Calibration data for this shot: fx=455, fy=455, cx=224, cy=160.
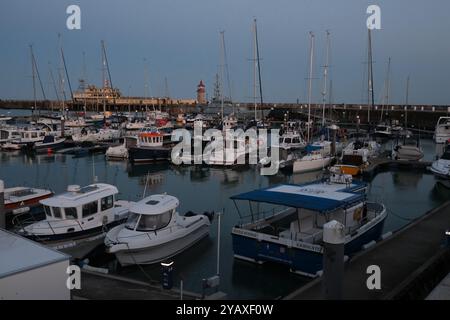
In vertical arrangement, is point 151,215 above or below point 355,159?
above

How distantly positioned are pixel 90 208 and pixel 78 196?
522 millimetres

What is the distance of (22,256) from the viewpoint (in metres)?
7.43

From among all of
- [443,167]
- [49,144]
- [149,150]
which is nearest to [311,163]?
[443,167]

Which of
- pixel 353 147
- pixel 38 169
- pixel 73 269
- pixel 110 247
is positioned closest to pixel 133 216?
pixel 110 247

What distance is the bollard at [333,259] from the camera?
23.4ft

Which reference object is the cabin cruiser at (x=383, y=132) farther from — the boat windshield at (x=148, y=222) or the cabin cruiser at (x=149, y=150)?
the boat windshield at (x=148, y=222)

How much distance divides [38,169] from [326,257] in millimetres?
30166

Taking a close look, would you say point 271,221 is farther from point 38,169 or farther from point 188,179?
point 38,169

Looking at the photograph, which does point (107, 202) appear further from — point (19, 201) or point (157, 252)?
point (19, 201)

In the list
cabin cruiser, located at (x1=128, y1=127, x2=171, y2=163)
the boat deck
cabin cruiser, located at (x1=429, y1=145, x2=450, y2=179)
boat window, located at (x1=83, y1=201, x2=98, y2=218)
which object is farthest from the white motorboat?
boat window, located at (x1=83, y1=201, x2=98, y2=218)

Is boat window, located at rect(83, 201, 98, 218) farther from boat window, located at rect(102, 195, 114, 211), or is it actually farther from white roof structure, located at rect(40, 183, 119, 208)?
boat window, located at rect(102, 195, 114, 211)
